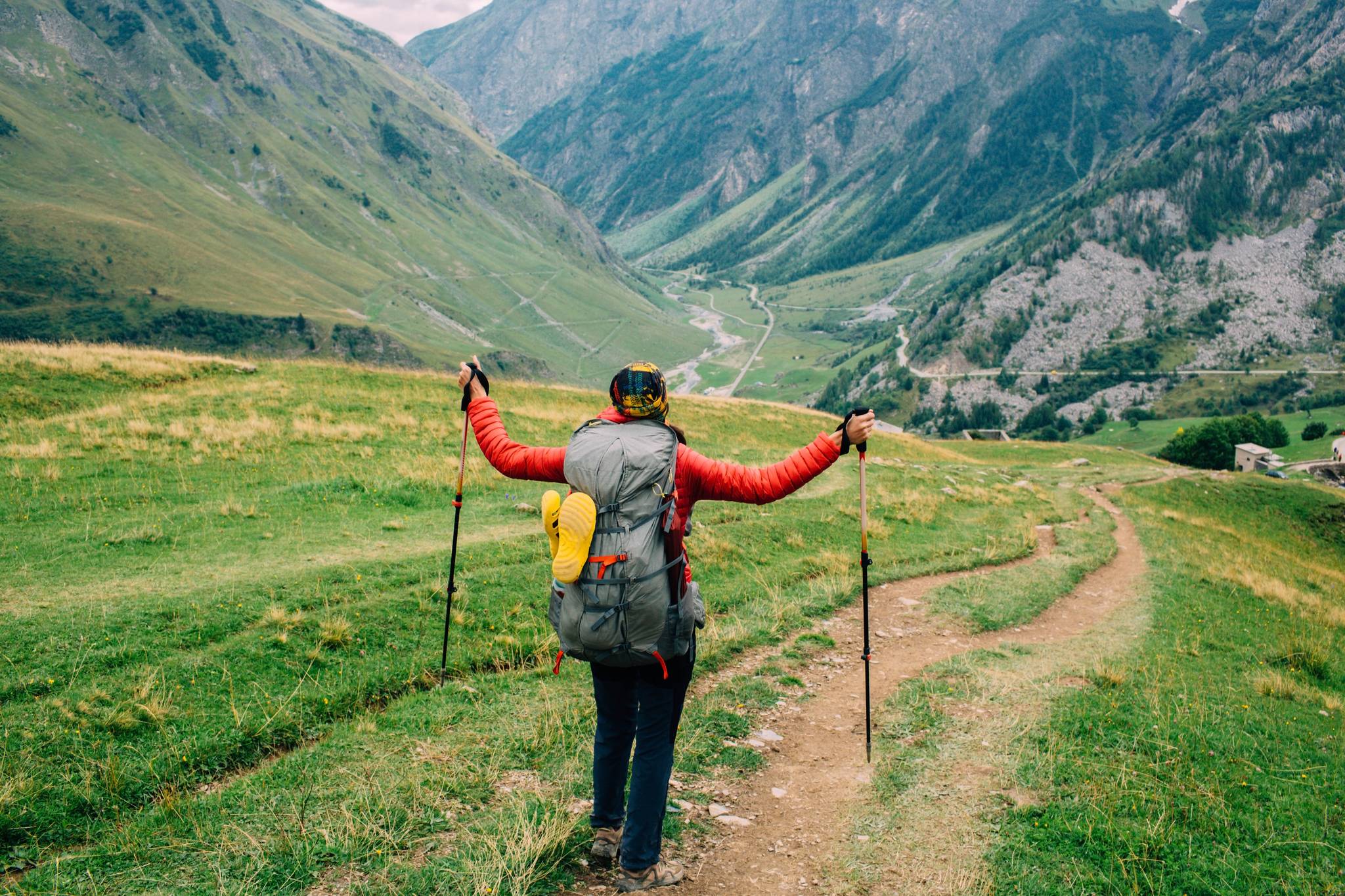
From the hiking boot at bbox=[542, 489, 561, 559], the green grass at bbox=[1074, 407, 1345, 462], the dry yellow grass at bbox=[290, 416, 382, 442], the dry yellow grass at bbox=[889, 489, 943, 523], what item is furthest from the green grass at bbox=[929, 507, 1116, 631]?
the green grass at bbox=[1074, 407, 1345, 462]

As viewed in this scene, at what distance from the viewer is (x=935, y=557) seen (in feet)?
63.7

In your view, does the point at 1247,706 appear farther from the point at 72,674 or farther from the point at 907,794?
the point at 72,674

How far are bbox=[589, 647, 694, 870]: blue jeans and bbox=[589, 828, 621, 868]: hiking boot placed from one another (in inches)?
8.0

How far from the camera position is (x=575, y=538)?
5.58 meters

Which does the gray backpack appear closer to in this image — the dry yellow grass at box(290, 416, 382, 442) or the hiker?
the hiker

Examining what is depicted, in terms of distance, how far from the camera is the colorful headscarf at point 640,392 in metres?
6.12

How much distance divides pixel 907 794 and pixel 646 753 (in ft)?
10.8

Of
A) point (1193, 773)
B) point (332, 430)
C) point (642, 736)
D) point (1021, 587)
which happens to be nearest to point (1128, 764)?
point (1193, 773)

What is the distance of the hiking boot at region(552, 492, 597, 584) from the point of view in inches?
219

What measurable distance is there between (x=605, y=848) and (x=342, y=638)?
5.59m

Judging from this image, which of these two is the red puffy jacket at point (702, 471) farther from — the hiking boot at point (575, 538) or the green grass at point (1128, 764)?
the green grass at point (1128, 764)

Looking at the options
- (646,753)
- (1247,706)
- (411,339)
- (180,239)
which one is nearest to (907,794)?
(646,753)

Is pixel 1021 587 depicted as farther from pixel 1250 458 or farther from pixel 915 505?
pixel 1250 458

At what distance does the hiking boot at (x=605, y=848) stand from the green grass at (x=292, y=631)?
218 mm
